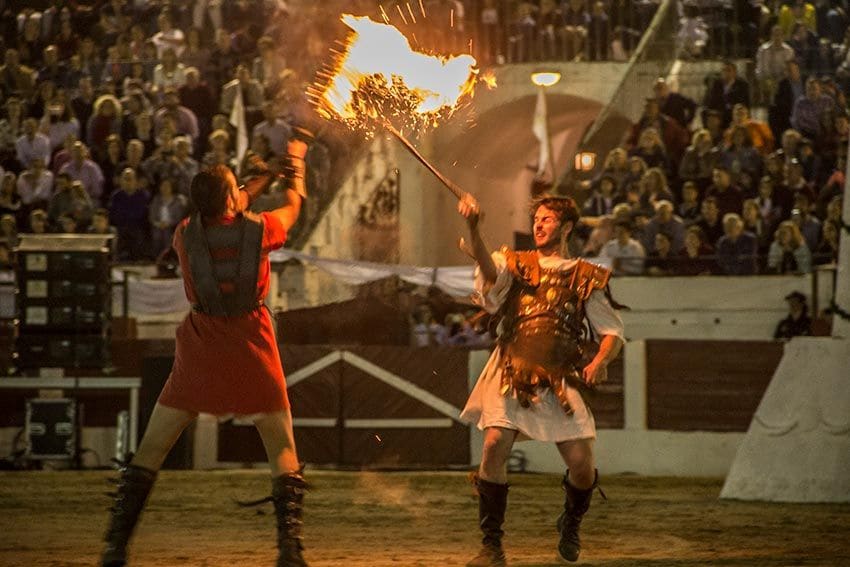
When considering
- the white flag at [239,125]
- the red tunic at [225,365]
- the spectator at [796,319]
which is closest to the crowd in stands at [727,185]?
the spectator at [796,319]

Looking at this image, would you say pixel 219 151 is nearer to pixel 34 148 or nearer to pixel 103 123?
pixel 103 123

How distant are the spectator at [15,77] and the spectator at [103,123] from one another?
2.44 metres

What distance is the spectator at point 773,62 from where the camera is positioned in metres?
22.8

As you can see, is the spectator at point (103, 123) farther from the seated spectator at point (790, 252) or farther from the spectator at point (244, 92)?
the seated spectator at point (790, 252)

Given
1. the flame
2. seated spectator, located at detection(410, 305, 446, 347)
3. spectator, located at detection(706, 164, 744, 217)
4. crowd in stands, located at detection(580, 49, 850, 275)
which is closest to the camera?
the flame

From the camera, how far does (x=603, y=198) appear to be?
20719 millimetres

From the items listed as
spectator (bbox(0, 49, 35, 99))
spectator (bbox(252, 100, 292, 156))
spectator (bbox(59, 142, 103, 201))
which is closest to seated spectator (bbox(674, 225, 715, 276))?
spectator (bbox(252, 100, 292, 156))

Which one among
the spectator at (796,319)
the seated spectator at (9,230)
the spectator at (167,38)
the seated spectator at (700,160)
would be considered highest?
the spectator at (167,38)

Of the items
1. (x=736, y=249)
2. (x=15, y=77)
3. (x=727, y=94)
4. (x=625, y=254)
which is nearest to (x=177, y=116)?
(x=15, y=77)

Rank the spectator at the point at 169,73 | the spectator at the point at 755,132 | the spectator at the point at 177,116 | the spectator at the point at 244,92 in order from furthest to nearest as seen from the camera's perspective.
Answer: the spectator at the point at 169,73
the spectator at the point at 244,92
the spectator at the point at 177,116
the spectator at the point at 755,132

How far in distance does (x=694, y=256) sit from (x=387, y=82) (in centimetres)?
1061

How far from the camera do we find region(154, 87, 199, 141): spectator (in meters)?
23.4

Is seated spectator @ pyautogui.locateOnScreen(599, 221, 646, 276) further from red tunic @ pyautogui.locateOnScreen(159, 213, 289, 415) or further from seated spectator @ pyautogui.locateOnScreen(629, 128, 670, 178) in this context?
red tunic @ pyautogui.locateOnScreen(159, 213, 289, 415)

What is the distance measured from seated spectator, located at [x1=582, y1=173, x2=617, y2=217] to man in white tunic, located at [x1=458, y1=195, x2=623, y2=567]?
37.7 feet
